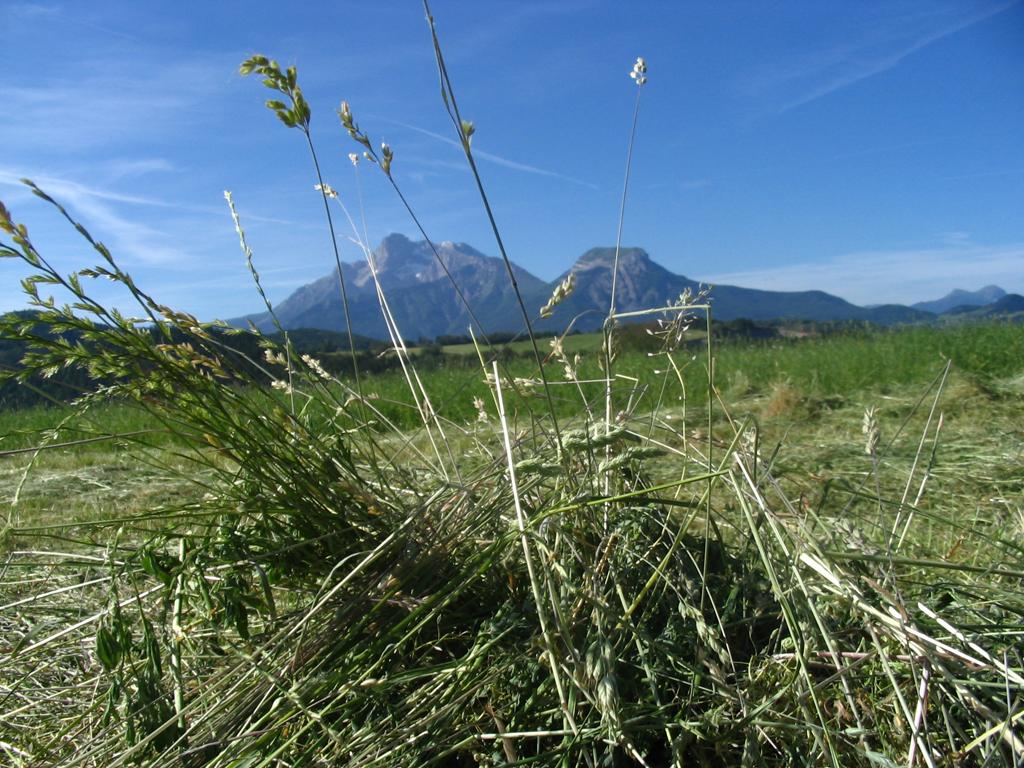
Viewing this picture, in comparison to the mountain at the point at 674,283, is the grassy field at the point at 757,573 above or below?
above

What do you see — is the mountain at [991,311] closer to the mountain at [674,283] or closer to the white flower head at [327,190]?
the white flower head at [327,190]

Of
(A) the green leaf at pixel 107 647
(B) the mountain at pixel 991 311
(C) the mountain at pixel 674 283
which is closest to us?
(A) the green leaf at pixel 107 647

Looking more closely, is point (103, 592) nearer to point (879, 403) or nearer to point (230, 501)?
point (230, 501)

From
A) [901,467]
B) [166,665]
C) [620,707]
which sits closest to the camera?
[620,707]

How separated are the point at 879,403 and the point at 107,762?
6.81 m

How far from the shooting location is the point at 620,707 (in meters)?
1.26

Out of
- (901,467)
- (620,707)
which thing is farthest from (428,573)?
(901,467)

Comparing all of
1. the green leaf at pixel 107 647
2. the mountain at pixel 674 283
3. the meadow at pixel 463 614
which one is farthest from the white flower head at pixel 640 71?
the mountain at pixel 674 283

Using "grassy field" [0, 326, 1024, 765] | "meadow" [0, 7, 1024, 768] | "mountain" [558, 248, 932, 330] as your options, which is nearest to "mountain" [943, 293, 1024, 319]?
"grassy field" [0, 326, 1024, 765]

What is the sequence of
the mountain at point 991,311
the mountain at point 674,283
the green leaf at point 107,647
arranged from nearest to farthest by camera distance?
the green leaf at point 107,647 → the mountain at point 991,311 → the mountain at point 674,283

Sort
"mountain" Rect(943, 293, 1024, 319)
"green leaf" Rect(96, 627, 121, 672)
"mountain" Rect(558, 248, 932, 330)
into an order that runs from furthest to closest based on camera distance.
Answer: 1. "mountain" Rect(558, 248, 932, 330)
2. "mountain" Rect(943, 293, 1024, 319)
3. "green leaf" Rect(96, 627, 121, 672)

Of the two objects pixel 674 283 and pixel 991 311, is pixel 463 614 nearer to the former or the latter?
pixel 991 311

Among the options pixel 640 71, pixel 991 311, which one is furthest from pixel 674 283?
pixel 640 71

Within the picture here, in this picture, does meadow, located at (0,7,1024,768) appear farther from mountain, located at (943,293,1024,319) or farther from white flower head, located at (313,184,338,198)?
mountain, located at (943,293,1024,319)
